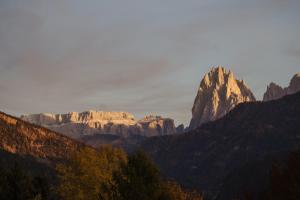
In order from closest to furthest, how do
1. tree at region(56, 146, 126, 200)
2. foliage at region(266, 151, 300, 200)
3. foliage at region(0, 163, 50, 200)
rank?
foliage at region(266, 151, 300, 200) < tree at region(56, 146, 126, 200) < foliage at region(0, 163, 50, 200)

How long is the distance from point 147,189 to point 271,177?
12523 millimetres

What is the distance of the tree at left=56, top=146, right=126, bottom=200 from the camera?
7019 cm

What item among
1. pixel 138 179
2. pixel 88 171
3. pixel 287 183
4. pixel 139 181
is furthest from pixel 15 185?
pixel 287 183

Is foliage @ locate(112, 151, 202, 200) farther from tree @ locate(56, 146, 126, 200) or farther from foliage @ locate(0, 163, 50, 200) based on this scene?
foliage @ locate(0, 163, 50, 200)

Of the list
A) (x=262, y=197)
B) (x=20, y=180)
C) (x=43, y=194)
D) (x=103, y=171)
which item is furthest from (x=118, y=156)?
(x=262, y=197)

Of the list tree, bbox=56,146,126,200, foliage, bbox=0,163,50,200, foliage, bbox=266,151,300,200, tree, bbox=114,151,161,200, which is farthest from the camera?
foliage, bbox=0,163,50,200

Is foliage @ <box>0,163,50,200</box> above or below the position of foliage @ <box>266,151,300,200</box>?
above

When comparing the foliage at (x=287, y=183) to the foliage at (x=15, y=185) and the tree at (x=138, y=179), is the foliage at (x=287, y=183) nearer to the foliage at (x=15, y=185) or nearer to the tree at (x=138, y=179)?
the tree at (x=138, y=179)

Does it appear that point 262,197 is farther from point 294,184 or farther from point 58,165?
point 58,165

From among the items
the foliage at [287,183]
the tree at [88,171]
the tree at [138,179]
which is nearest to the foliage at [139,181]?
the tree at [138,179]

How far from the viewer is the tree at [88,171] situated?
70.2 meters

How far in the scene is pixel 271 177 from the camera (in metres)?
49.4

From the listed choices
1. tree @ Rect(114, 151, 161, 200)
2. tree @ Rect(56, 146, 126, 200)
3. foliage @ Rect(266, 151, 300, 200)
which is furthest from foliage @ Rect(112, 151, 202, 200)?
tree @ Rect(56, 146, 126, 200)

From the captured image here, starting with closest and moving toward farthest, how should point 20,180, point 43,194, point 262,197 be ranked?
point 262,197 → point 20,180 → point 43,194
